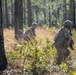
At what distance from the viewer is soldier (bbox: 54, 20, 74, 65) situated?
10.0 m

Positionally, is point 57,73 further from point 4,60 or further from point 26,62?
point 4,60

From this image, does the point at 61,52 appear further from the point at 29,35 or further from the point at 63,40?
the point at 29,35

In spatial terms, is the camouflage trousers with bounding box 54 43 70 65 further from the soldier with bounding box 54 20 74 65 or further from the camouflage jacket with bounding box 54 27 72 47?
the camouflage jacket with bounding box 54 27 72 47

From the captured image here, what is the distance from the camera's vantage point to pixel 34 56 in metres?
7.91

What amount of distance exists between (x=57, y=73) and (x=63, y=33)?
9.16 ft

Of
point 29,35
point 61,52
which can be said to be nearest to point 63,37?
point 61,52

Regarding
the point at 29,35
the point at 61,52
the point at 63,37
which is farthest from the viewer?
the point at 29,35

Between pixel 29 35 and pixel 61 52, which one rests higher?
pixel 29 35

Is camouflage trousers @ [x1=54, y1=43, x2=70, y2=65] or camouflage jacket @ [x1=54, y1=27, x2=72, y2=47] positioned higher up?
camouflage jacket @ [x1=54, y1=27, x2=72, y2=47]

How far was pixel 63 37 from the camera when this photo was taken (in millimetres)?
10148

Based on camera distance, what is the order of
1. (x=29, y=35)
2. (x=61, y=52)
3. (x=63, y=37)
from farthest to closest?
1. (x=29, y=35)
2. (x=61, y=52)
3. (x=63, y=37)

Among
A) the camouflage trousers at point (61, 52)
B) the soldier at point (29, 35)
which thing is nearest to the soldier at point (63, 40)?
the camouflage trousers at point (61, 52)

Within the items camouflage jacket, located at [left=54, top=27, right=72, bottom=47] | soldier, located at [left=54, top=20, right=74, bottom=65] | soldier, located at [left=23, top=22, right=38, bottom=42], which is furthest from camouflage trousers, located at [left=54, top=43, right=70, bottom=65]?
soldier, located at [left=23, top=22, right=38, bottom=42]

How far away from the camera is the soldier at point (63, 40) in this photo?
32.8ft
